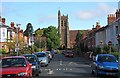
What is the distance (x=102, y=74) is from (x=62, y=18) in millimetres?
173077

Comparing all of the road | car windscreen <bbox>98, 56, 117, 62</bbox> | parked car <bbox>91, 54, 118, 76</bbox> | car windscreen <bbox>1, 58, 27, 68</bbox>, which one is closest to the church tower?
the road

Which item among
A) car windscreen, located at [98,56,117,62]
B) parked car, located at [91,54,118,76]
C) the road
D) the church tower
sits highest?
the church tower

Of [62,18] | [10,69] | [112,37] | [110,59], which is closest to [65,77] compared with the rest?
[110,59]

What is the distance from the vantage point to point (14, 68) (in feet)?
54.9

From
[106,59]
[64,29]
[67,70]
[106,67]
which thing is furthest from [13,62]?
[64,29]

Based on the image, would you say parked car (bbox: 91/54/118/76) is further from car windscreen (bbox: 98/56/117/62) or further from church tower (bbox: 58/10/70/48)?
church tower (bbox: 58/10/70/48)

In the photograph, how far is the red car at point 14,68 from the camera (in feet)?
52.9

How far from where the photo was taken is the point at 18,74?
1611 cm

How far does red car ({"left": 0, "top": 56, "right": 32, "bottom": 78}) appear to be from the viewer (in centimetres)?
1611

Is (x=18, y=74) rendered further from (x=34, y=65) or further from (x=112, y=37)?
(x=112, y=37)

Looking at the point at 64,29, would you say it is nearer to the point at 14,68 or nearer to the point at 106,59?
the point at 106,59

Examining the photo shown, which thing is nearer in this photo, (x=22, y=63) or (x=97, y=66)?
(x=22, y=63)

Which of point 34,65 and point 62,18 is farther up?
point 62,18

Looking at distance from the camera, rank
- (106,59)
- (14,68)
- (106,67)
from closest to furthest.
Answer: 1. (14,68)
2. (106,67)
3. (106,59)
